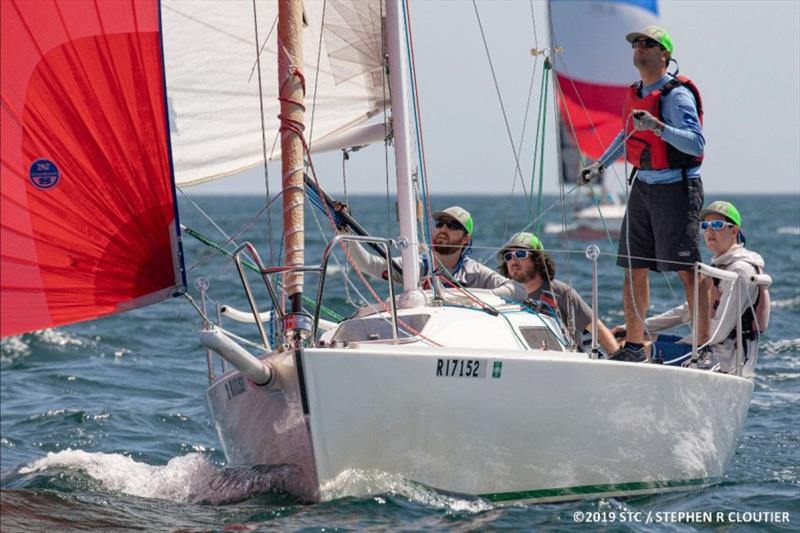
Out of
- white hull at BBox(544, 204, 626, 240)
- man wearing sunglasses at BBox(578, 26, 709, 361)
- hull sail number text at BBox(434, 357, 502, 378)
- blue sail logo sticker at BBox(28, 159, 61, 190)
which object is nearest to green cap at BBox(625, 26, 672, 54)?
man wearing sunglasses at BBox(578, 26, 709, 361)

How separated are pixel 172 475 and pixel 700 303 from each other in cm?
297

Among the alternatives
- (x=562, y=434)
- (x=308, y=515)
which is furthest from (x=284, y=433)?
(x=562, y=434)

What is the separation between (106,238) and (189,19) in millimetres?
2768

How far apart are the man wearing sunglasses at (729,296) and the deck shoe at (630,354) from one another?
0.40 feet

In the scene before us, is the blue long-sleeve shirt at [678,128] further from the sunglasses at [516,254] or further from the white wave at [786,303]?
the white wave at [786,303]

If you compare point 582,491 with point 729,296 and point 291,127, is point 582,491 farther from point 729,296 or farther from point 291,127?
point 291,127

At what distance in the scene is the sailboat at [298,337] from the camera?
5488 millimetres

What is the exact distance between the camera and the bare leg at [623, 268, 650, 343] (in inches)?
279

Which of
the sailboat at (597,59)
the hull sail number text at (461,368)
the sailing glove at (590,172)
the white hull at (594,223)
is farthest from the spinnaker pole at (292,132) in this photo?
the white hull at (594,223)

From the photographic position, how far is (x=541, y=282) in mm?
7840

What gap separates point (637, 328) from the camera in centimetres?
710

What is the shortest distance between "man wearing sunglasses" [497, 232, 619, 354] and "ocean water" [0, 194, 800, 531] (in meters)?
0.19

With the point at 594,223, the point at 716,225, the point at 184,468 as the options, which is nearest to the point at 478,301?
the point at 716,225

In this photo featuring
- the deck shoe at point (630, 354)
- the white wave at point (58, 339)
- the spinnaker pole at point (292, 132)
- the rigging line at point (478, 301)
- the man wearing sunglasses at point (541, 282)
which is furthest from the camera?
the white wave at point (58, 339)
